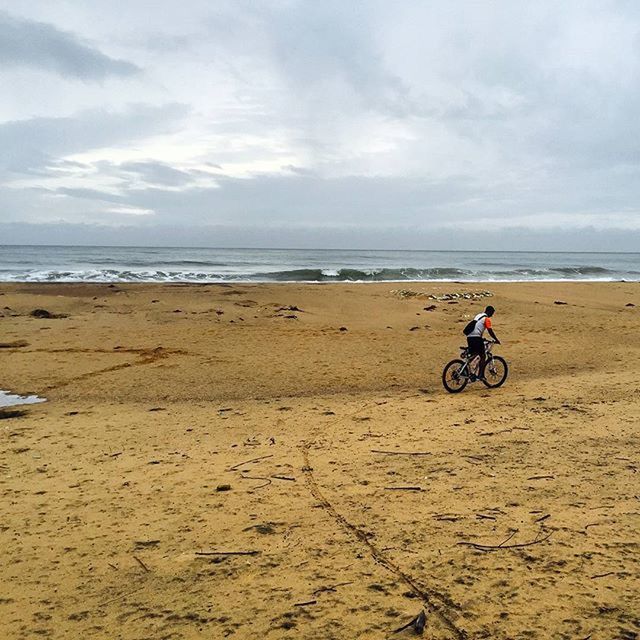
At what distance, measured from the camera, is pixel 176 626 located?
9.48 feet

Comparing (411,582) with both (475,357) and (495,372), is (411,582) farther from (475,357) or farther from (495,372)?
(495,372)

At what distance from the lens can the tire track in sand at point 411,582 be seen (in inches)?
111

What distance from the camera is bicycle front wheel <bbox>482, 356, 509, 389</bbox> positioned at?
872 cm

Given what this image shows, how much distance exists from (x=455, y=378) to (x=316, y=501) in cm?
475

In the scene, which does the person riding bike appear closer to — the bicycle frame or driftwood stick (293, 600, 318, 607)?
the bicycle frame

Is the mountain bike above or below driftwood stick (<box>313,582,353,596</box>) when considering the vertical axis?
above

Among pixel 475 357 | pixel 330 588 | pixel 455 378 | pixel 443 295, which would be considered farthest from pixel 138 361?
pixel 443 295

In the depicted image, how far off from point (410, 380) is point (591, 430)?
3663 mm

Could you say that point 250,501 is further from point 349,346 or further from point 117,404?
point 349,346

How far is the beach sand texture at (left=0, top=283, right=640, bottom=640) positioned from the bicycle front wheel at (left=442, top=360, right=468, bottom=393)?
15cm

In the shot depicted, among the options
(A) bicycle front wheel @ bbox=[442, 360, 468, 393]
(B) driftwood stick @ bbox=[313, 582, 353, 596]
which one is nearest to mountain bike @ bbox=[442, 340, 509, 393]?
(A) bicycle front wheel @ bbox=[442, 360, 468, 393]

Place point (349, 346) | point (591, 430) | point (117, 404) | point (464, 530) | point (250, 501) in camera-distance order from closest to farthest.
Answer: point (464, 530) < point (250, 501) < point (591, 430) < point (117, 404) < point (349, 346)

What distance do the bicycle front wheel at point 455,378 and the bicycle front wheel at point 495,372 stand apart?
49 centimetres

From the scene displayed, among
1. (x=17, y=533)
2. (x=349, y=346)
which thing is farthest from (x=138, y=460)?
(x=349, y=346)
